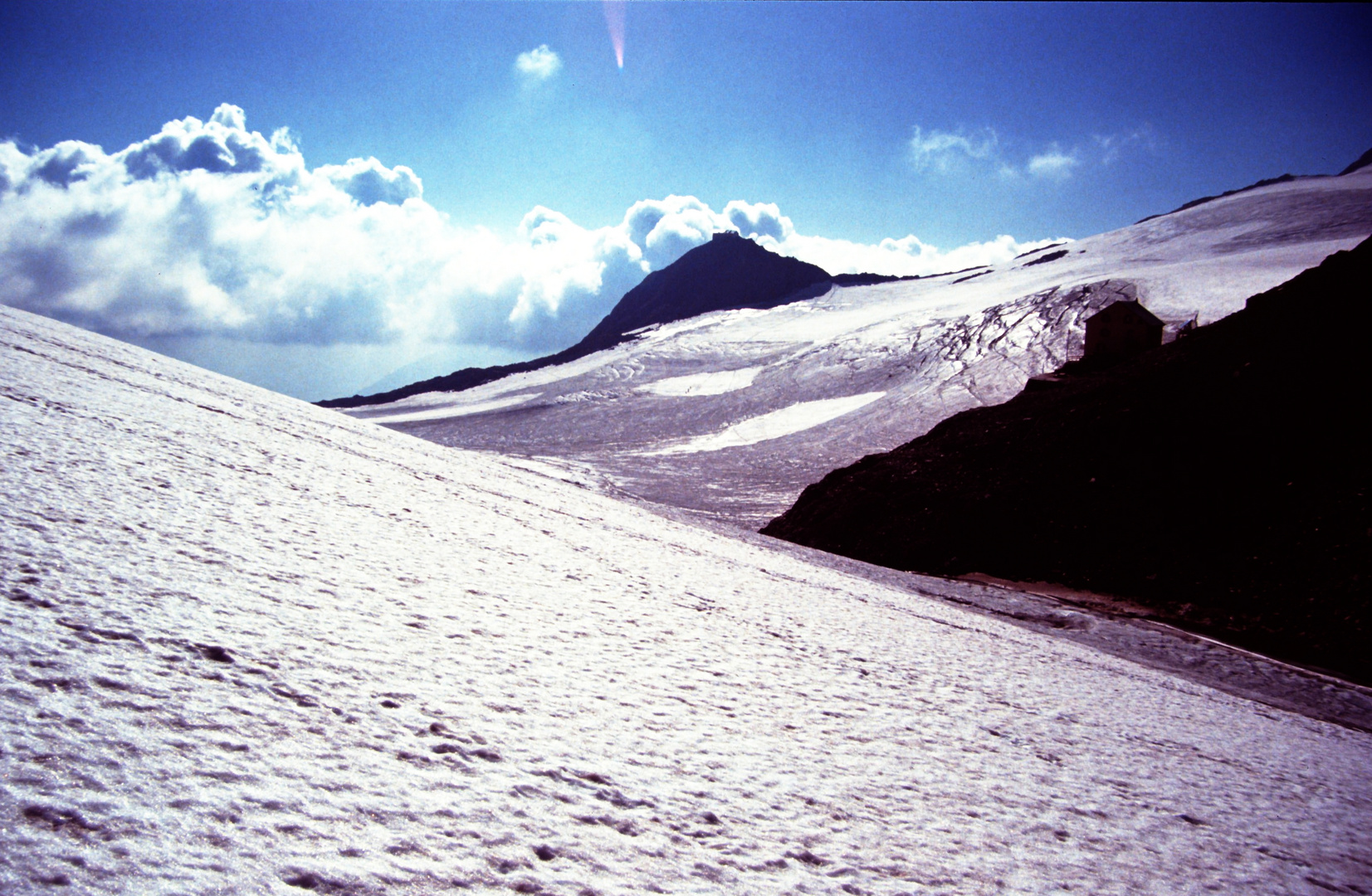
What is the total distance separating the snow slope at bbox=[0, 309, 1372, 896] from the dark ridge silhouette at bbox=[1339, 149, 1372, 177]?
10627cm

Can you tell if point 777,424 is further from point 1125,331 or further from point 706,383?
point 1125,331

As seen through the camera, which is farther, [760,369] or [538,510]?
[760,369]

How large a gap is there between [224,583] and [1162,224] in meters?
88.4

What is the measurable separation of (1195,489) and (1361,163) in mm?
95271

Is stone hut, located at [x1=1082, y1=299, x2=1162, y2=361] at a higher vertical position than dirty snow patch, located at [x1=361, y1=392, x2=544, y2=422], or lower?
higher

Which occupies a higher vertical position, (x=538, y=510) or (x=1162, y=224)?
(x=1162, y=224)

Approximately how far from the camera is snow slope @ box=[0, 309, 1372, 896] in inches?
54.4

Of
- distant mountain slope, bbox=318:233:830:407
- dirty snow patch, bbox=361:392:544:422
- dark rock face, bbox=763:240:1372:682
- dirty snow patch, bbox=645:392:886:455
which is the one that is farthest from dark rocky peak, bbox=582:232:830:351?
dark rock face, bbox=763:240:1372:682

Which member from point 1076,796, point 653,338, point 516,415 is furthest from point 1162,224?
point 1076,796

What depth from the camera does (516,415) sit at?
2468 inches

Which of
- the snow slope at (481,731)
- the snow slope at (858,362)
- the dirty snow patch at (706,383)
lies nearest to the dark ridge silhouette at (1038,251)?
the snow slope at (858,362)

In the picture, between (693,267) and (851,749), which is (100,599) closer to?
(851,749)

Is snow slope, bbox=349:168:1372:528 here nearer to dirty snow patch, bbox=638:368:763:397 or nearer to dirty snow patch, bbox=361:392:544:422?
dirty snow patch, bbox=638:368:763:397

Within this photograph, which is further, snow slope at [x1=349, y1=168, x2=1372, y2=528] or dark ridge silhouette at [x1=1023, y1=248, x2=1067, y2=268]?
dark ridge silhouette at [x1=1023, y1=248, x2=1067, y2=268]
